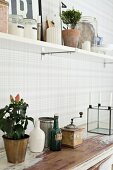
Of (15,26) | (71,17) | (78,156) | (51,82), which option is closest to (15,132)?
(78,156)

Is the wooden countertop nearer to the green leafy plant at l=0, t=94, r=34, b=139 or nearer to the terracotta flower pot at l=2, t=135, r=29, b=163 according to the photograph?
the terracotta flower pot at l=2, t=135, r=29, b=163

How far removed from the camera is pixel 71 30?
1.93 m

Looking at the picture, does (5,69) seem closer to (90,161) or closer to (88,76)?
(90,161)

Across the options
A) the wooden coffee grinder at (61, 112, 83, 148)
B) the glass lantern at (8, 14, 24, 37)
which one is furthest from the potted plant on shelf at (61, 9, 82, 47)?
the wooden coffee grinder at (61, 112, 83, 148)

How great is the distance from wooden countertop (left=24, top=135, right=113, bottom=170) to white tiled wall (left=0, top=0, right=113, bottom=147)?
393mm

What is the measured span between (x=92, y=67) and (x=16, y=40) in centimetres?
157

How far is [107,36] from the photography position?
10.3 feet

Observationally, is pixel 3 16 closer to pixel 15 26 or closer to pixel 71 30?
pixel 15 26

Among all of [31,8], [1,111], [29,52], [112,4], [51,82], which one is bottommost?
[1,111]

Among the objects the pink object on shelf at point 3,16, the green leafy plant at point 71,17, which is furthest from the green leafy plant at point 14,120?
the green leafy plant at point 71,17

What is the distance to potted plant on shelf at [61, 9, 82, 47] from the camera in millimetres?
1926

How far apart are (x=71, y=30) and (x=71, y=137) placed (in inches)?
31.3

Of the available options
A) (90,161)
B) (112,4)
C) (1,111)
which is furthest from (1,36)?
(112,4)

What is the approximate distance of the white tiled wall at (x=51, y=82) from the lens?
180cm
